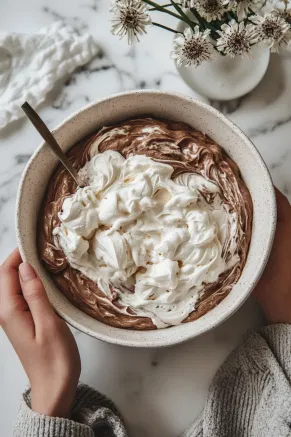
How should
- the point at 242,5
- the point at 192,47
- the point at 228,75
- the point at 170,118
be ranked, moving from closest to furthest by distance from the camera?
the point at 242,5 → the point at 192,47 → the point at 170,118 → the point at 228,75

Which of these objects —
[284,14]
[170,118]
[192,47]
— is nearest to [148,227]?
[170,118]

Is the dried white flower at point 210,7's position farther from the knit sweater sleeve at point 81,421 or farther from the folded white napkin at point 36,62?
the knit sweater sleeve at point 81,421

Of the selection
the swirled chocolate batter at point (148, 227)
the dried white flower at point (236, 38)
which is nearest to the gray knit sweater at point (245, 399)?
the swirled chocolate batter at point (148, 227)

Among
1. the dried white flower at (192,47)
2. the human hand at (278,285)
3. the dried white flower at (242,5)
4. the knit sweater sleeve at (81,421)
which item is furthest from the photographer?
the human hand at (278,285)

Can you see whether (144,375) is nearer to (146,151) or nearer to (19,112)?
(146,151)

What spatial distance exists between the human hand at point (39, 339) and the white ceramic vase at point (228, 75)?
0.63m

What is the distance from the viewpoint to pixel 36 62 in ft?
4.58

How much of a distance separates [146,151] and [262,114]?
38 cm

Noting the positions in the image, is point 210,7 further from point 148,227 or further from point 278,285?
point 278,285

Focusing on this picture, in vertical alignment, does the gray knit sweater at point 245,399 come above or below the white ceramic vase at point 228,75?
below

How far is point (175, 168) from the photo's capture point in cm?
119

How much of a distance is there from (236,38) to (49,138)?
0.44 m

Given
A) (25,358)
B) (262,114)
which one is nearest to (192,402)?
(25,358)

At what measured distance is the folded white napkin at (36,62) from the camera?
4.56 ft
